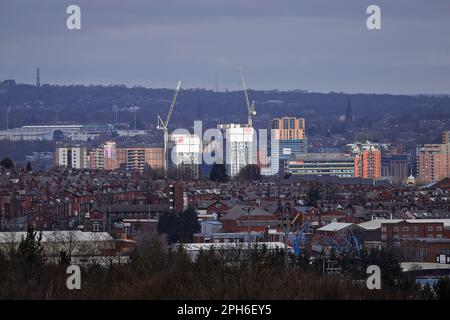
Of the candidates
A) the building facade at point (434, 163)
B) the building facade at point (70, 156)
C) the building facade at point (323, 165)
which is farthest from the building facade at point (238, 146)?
the building facade at point (434, 163)

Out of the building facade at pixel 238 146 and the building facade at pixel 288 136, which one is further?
the building facade at pixel 288 136

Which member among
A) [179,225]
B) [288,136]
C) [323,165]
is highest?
[288,136]

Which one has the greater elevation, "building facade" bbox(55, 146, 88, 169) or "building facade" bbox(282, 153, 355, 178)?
"building facade" bbox(55, 146, 88, 169)

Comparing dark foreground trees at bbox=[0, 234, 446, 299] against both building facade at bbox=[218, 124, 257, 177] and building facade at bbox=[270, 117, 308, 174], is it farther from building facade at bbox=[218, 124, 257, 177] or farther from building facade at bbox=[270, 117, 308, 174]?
building facade at bbox=[270, 117, 308, 174]

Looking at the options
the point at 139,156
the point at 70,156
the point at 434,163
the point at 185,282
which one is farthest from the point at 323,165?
the point at 185,282

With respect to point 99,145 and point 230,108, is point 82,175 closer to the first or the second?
point 99,145

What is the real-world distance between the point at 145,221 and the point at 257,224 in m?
2.90

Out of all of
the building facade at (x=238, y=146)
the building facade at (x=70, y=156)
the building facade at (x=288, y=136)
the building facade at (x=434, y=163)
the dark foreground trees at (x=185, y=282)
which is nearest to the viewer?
the dark foreground trees at (x=185, y=282)

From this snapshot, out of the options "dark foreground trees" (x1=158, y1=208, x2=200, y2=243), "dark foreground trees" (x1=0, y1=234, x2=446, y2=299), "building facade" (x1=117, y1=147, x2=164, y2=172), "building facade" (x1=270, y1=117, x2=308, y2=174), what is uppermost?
"building facade" (x1=270, y1=117, x2=308, y2=174)

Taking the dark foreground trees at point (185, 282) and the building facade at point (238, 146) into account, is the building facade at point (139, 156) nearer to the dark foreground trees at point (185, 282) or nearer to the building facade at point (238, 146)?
the building facade at point (238, 146)

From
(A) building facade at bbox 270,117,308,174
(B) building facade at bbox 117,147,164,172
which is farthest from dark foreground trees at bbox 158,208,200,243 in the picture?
(A) building facade at bbox 270,117,308,174

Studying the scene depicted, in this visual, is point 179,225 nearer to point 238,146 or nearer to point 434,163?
point 434,163

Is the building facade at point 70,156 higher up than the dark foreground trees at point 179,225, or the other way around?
the building facade at point 70,156

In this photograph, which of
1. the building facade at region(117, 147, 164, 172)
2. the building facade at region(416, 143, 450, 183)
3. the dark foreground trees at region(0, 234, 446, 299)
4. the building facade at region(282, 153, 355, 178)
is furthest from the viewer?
the building facade at region(117, 147, 164, 172)
